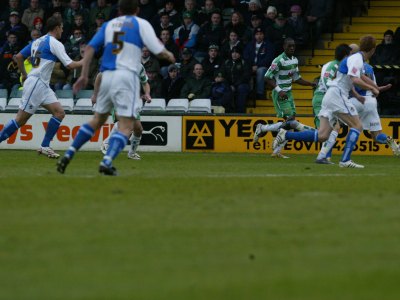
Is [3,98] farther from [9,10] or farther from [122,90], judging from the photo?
[122,90]

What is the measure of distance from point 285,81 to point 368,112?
3371 mm

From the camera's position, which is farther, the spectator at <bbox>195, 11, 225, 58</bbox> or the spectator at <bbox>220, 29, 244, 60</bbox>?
the spectator at <bbox>195, 11, 225, 58</bbox>

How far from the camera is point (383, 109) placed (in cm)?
2688

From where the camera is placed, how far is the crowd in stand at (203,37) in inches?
1072

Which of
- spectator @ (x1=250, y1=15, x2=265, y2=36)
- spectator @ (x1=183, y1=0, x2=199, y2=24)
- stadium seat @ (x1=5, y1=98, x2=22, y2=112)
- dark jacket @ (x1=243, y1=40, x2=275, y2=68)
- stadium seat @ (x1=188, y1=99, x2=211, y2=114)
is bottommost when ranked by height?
stadium seat @ (x1=5, y1=98, x2=22, y2=112)

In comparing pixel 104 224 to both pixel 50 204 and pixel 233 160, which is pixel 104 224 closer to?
pixel 50 204

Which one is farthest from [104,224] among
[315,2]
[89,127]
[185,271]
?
[315,2]

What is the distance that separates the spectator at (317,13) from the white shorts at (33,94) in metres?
10.2

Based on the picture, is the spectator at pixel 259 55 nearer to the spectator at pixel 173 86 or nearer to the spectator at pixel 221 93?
the spectator at pixel 221 93

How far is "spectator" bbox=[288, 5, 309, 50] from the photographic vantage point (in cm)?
2831

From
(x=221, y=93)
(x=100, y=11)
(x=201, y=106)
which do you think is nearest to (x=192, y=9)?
(x=100, y=11)

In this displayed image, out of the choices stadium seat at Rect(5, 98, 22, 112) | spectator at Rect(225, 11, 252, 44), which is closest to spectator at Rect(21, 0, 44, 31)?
stadium seat at Rect(5, 98, 22, 112)

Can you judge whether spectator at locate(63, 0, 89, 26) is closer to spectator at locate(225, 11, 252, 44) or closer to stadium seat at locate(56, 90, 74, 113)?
stadium seat at locate(56, 90, 74, 113)

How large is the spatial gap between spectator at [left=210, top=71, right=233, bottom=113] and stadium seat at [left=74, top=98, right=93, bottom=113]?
9.19 feet
